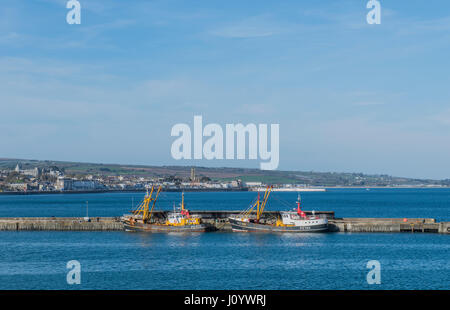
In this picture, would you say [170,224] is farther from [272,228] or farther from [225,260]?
[225,260]

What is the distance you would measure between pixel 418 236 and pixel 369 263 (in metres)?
23.6

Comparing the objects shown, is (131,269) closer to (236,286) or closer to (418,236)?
(236,286)

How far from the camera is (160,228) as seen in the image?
76.0 metres

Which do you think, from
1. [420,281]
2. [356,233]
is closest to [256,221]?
[356,233]

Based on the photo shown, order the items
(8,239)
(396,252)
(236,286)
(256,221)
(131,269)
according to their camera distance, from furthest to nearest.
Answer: (256,221) → (8,239) → (396,252) → (131,269) → (236,286)

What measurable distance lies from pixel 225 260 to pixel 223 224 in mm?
25751

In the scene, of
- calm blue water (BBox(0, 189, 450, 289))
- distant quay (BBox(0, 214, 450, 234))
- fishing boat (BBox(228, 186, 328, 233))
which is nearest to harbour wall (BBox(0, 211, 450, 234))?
distant quay (BBox(0, 214, 450, 234))

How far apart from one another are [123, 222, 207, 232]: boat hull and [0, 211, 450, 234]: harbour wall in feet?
6.96

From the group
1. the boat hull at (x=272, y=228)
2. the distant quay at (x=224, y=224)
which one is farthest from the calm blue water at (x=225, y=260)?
the distant quay at (x=224, y=224)

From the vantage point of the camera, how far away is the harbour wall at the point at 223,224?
73688 mm

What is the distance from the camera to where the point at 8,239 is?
69312 millimetres

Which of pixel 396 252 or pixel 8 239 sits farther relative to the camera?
pixel 8 239

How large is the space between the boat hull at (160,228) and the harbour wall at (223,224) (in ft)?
6.96
